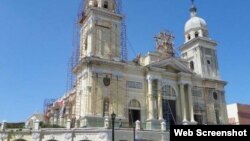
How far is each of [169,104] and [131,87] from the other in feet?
18.4

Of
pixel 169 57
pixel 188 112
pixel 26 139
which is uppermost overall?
pixel 169 57

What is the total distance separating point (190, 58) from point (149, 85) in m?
11.9

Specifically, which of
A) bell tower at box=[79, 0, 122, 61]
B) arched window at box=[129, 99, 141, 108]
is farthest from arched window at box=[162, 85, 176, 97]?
bell tower at box=[79, 0, 122, 61]

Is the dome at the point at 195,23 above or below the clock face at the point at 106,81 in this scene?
above

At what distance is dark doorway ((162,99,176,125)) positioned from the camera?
40.8 metres

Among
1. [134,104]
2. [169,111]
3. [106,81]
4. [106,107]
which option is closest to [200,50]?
[169,111]

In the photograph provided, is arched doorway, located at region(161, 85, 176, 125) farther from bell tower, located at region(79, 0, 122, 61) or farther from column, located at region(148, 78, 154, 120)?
bell tower, located at region(79, 0, 122, 61)

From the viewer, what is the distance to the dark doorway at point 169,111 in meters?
40.8

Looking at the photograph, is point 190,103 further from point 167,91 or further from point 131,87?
point 131,87

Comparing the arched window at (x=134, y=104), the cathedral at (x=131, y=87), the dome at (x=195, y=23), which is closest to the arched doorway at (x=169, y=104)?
the cathedral at (x=131, y=87)

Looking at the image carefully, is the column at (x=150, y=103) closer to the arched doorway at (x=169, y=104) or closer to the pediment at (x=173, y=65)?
the arched doorway at (x=169, y=104)

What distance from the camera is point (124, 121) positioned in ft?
120

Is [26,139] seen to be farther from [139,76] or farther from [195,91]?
[195,91]

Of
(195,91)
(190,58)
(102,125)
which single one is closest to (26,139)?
(102,125)
